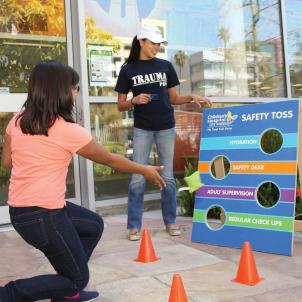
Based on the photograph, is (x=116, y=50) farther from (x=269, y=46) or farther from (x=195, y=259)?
(x=195, y=259)

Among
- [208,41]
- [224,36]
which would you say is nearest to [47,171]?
[208,41]

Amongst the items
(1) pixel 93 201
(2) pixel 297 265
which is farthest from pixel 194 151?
(2) pixel 297 265

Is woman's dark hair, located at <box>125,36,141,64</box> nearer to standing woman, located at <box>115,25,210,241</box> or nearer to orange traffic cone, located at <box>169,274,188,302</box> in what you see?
standing woman, located at <box>115,25,210,241</box>

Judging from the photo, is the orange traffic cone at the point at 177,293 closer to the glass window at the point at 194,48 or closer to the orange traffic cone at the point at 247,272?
the orange traffic cone at the point at 247,272

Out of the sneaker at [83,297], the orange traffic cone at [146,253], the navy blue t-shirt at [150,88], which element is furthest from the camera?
the navy blue t-shirt at [150,88]

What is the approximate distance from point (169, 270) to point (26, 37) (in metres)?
3.21

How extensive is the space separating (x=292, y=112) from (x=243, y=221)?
0.94 m

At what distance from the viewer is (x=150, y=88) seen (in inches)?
171

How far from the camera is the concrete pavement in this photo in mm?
2924

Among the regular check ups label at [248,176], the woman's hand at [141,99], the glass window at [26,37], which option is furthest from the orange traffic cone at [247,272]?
the glass window at [26,37]

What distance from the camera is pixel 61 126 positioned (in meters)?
2.48

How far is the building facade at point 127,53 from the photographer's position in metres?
5.38

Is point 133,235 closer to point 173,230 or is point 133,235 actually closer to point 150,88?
point 173,230

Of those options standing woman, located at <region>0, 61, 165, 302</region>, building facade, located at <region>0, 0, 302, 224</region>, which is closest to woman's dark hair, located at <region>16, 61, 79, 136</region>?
standing woman, located at <region>0, 61, 165, 302</region>
